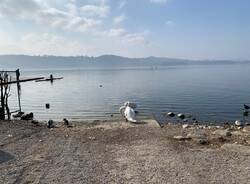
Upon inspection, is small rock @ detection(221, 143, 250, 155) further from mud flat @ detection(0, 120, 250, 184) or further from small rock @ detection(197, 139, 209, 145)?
small rock @ detection(197, 139, 209, 145)

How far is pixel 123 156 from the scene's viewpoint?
1370cm

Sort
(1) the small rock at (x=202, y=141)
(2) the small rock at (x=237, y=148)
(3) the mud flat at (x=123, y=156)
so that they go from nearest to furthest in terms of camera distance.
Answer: (3) the mud flat at (x=123, y=156)
(2) the small rock at (x=237, y=148)
(1) the small rock at (x=202, y=141)

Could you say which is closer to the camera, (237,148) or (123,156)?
(123,156)

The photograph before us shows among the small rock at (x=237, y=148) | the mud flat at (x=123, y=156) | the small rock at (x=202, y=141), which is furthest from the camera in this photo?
the small rock at (x=202, y=141)

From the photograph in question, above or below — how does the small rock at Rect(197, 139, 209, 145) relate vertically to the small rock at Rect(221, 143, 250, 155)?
above

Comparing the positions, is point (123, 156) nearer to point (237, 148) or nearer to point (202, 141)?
point (202, 141)

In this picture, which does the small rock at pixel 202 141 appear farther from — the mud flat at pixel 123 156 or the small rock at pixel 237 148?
the small rock at pixel 237 148

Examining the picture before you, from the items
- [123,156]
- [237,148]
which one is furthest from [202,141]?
[123,156]

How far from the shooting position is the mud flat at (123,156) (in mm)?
11062

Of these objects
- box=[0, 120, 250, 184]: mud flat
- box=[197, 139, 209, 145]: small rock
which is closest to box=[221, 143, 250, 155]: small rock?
box=[0, 120, 250, 184]: mud flat

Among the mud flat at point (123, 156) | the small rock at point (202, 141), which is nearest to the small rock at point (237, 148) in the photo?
the mud flat at point (123, 156)

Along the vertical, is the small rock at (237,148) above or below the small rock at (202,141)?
below

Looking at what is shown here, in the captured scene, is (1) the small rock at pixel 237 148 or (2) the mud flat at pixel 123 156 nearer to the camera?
(2) the mud flat at pixel 123 156

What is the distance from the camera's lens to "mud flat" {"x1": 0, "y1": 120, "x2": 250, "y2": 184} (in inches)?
436
